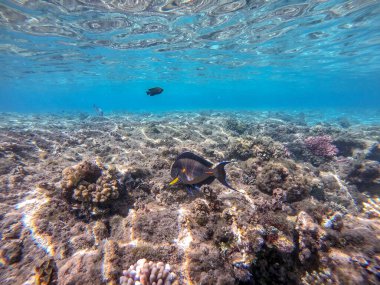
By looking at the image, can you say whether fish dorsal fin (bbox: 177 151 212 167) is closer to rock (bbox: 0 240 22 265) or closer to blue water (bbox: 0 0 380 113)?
rock (bbox: 0 240 22 265)

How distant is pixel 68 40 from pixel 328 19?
22.1m

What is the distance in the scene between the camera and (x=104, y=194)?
412 centimetres

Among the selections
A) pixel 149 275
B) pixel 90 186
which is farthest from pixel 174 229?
pixel 90 186

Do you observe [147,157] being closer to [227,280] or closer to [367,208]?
[227,280]

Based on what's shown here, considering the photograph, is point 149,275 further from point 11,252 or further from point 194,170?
point 11,252

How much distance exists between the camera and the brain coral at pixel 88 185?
4094 millimetres

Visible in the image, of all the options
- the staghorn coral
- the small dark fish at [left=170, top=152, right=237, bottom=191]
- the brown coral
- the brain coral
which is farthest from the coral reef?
the brown coral

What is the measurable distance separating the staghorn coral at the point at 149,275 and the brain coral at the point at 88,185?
1699 millimetres

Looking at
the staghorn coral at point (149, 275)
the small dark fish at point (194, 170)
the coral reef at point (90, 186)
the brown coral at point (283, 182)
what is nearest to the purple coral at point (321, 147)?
the brown coral at point (283, 182)

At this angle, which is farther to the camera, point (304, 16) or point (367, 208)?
point (304, 16)

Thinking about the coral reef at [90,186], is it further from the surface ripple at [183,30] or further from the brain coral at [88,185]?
the surface ripple at [183,30]

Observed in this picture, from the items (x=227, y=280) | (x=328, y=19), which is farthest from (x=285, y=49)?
(x=227, y=280)

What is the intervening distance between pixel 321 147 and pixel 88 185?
9.07 meters

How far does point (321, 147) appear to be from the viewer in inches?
341
